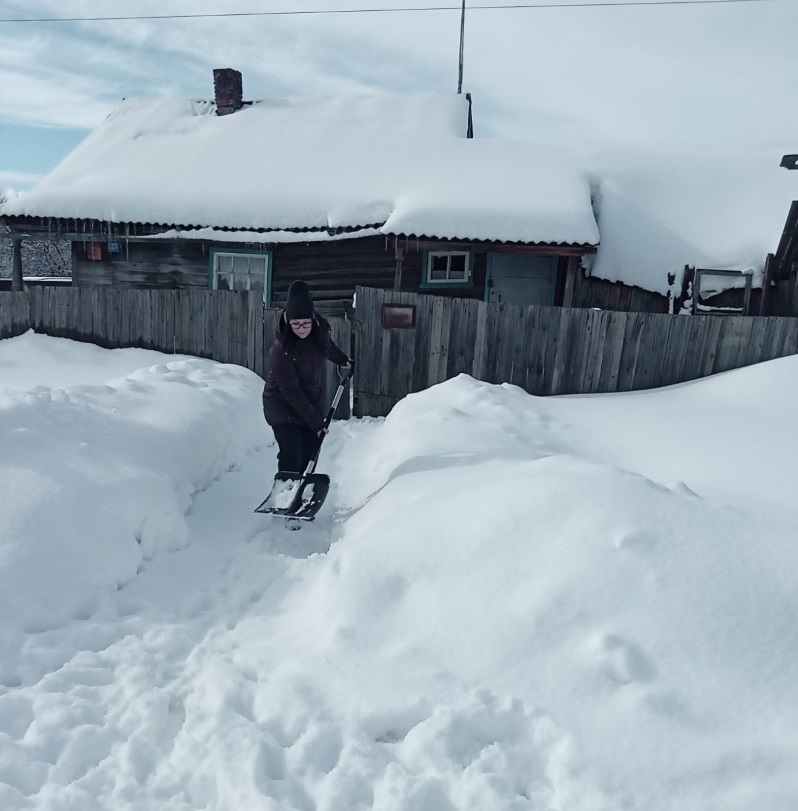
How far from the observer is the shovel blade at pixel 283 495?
13.9 feet

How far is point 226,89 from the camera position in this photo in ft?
51.4

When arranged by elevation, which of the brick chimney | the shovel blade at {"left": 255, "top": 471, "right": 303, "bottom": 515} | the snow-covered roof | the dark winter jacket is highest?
the brick chimney

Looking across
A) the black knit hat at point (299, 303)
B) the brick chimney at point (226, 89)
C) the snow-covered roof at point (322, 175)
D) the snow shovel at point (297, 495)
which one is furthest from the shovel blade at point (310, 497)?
the brick chimney at point (226, 89)

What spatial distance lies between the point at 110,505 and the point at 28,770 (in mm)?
1762

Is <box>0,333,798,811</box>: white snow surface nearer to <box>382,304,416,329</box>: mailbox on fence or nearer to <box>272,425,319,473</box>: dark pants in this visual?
<box>272,425,319,473</box>: dark pants

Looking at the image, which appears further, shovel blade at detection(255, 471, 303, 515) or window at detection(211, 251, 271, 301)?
window at detection(211, 251, 271, 301)

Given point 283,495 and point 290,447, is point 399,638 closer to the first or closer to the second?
point 283,495

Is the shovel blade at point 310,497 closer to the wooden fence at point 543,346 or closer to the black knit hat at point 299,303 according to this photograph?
the black knit hat at point 299,303

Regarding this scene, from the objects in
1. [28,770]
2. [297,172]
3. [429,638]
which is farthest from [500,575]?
[297,172]

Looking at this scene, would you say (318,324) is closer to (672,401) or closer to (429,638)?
(429,638)

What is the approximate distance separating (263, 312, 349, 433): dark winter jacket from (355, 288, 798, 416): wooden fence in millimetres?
2948

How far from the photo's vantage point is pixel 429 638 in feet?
8.47

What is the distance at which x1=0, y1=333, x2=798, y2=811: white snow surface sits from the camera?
6.40 ft

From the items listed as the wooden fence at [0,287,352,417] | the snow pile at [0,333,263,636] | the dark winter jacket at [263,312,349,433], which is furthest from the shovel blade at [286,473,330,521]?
the wooden fence at [0,287,352,417]
